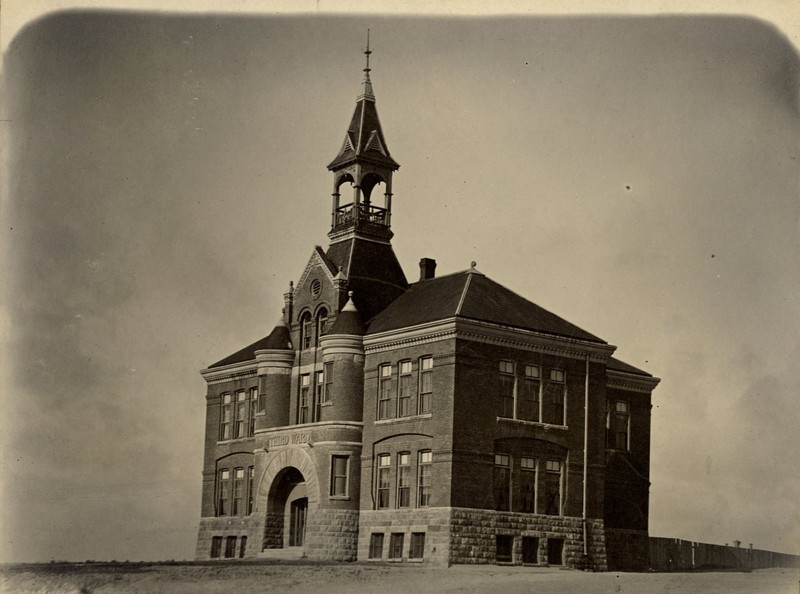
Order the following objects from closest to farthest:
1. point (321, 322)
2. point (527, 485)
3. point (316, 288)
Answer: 1. point (527, 485)
2. point (321, 322)
3. point (316, 288)

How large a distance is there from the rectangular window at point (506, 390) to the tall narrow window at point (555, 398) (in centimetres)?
157

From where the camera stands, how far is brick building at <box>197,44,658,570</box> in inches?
2120

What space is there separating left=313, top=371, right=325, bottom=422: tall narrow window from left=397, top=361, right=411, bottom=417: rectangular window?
4.46 meters

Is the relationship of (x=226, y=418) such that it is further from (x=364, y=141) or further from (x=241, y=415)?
(x=364, y=141)

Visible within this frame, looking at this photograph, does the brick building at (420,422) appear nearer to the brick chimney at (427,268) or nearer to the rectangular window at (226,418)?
the brick chimney at (427,268)

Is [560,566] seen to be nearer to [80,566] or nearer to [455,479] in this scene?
[455,479]

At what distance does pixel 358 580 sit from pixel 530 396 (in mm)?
11843

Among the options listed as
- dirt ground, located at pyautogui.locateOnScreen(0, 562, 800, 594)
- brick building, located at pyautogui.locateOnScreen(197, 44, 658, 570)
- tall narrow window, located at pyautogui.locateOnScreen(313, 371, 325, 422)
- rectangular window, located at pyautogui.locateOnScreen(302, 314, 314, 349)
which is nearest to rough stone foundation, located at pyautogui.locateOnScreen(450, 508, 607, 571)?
brick building, located at pyautogui.locateOnScreen(197, 44, 658, 570)

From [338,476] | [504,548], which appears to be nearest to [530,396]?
[504,548]

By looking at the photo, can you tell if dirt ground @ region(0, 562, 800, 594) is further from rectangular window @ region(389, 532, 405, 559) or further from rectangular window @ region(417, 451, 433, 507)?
rectangular window @ region(417, 451, 433, 507)

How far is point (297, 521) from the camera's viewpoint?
198 ft

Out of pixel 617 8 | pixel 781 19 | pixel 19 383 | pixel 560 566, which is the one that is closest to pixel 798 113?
pixel 781 19

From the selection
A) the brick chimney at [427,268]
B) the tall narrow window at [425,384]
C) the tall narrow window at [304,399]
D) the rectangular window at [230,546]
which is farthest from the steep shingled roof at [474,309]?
the rectangular window at [230,546]

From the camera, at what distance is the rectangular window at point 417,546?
53.4 m
